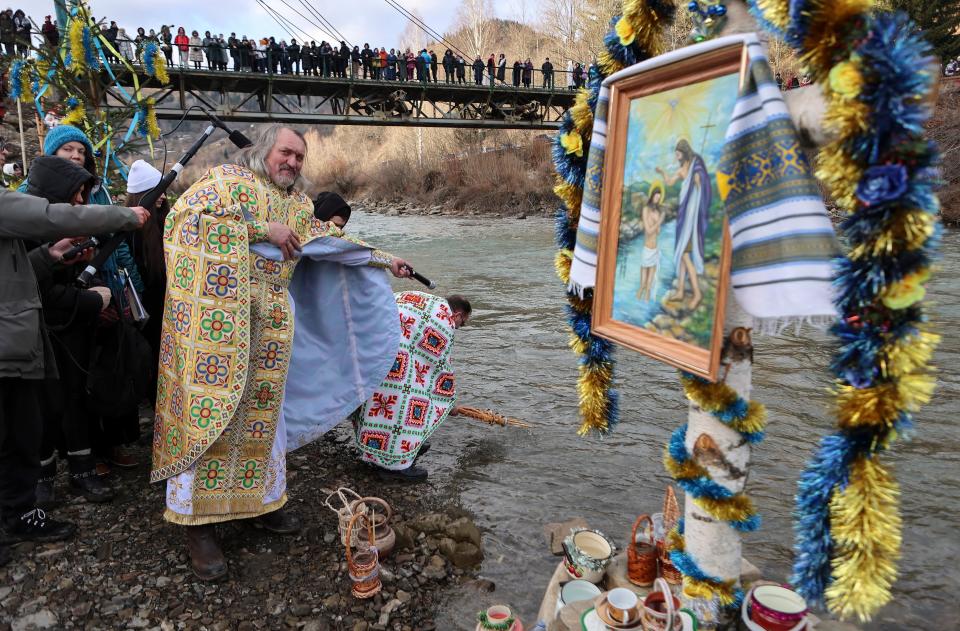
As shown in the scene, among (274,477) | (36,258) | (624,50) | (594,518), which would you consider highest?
(624,50)

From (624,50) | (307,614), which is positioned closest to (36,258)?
(307,614)

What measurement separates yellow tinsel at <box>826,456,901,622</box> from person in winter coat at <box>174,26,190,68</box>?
2245cm

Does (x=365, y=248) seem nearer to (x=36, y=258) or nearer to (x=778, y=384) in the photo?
(x=36, y=258)

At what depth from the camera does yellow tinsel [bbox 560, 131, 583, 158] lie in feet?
8.21

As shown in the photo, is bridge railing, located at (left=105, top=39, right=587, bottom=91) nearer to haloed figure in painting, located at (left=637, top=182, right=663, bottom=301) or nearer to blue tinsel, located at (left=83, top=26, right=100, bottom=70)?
blue tinsel, located at (left=83, top=26, right=100, bottom=70)

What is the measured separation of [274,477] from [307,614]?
700 mm

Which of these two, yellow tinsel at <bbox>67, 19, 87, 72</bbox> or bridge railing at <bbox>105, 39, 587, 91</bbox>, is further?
bridge railing at <bbox>105, 39, 587, 91</bbox>

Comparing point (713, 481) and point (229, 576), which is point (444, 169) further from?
point (713, 481)

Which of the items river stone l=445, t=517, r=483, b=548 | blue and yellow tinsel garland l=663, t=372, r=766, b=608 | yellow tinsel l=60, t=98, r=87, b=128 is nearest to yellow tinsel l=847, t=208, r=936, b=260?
blue and yellow tinsel garland l=663, t=372, r=766, b=608

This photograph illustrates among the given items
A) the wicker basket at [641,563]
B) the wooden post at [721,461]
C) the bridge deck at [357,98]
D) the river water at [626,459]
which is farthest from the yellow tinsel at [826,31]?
the bridge deck at [357,98]

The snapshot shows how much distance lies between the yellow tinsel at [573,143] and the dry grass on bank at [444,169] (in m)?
26.6

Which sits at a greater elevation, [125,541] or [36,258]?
[36,258]

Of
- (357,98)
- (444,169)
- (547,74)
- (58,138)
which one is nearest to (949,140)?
(547,74)

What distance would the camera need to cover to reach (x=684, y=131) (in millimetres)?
1940
